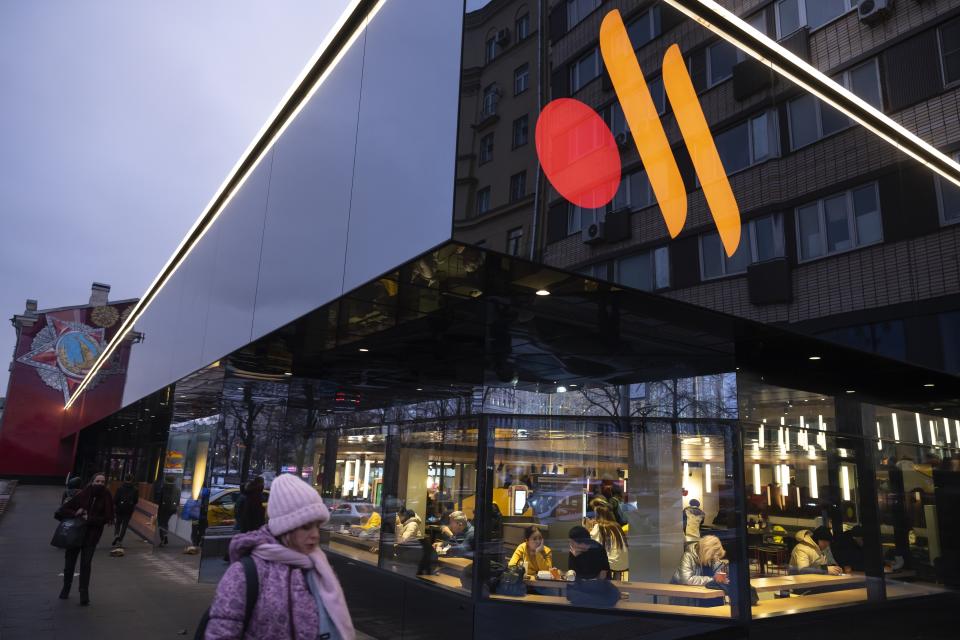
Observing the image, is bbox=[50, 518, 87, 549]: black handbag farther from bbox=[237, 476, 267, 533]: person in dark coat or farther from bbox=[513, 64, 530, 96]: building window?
bbox=[513, 64, 530, 96]: building window

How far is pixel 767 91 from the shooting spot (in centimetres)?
799

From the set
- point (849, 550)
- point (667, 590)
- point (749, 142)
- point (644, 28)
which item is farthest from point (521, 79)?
point (849, 550)

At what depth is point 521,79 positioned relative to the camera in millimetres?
5762

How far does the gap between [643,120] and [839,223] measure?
132 inches

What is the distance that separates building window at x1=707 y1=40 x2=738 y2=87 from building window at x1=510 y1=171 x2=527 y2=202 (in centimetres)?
327

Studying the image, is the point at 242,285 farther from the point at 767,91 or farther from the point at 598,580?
the point at 767,91

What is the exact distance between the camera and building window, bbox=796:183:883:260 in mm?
8055

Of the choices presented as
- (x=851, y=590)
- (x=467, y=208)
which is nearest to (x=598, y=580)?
(x=851, y=590)

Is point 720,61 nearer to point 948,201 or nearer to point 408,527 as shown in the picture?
point 948,201

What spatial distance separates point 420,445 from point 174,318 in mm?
8390

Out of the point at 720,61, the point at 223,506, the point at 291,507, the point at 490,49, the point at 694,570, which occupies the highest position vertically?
the point at 720,61

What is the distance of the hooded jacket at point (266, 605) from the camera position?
2455 mm

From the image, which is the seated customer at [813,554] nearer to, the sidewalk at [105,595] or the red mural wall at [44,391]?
the sidewalk at [105,595]

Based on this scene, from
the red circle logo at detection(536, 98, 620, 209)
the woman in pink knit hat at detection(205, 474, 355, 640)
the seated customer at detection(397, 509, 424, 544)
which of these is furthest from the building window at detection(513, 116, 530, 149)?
the seated customer at detection(397, 509, 424, 544)
